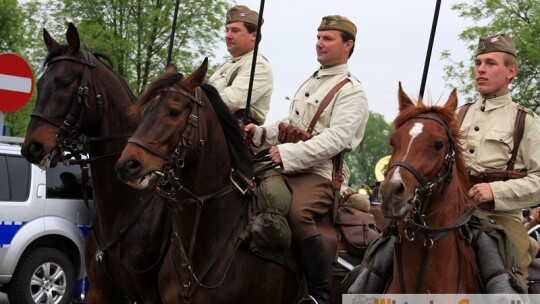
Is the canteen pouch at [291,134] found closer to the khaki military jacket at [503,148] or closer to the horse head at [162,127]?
the horse head at [162,127]

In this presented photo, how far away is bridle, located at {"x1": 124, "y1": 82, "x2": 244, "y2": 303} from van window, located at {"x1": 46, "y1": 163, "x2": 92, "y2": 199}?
5.73 m

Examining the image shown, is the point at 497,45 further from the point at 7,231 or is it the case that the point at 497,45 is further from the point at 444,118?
the point at 7,231

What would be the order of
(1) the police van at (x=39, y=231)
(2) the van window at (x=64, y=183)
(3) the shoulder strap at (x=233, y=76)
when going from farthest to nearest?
1. (2) the van window at (x=64, y=183)
2. (1) the police van at (x=39, y=231)
3. (3) the shoulder strap at (x=233, y=76)

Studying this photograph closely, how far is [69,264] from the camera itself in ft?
39.4

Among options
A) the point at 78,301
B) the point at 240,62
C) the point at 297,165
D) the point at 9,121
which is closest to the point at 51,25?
the point at 9,121

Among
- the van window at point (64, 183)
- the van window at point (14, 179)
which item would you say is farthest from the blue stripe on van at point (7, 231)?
the van window at point (64, 183)

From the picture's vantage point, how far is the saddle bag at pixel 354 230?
7.31 metres

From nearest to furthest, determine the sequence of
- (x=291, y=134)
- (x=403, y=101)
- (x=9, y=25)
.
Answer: (x=403, y=101)
(x=291, y=134)
(x=9, y=25)

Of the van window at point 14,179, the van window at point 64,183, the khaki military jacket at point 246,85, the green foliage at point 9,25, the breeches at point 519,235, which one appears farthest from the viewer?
the green foliage at point 9,25

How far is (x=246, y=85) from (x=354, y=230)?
1.80 m

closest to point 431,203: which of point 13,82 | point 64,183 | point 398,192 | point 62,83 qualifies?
point 398,192

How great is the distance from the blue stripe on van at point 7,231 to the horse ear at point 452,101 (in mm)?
7506

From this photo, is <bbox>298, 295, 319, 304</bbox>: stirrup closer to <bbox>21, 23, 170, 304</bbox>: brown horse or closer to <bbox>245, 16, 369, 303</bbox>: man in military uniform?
<bbox>245, 16, 369, 303</bbox>: man in military uniform

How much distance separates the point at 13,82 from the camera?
1008cm
